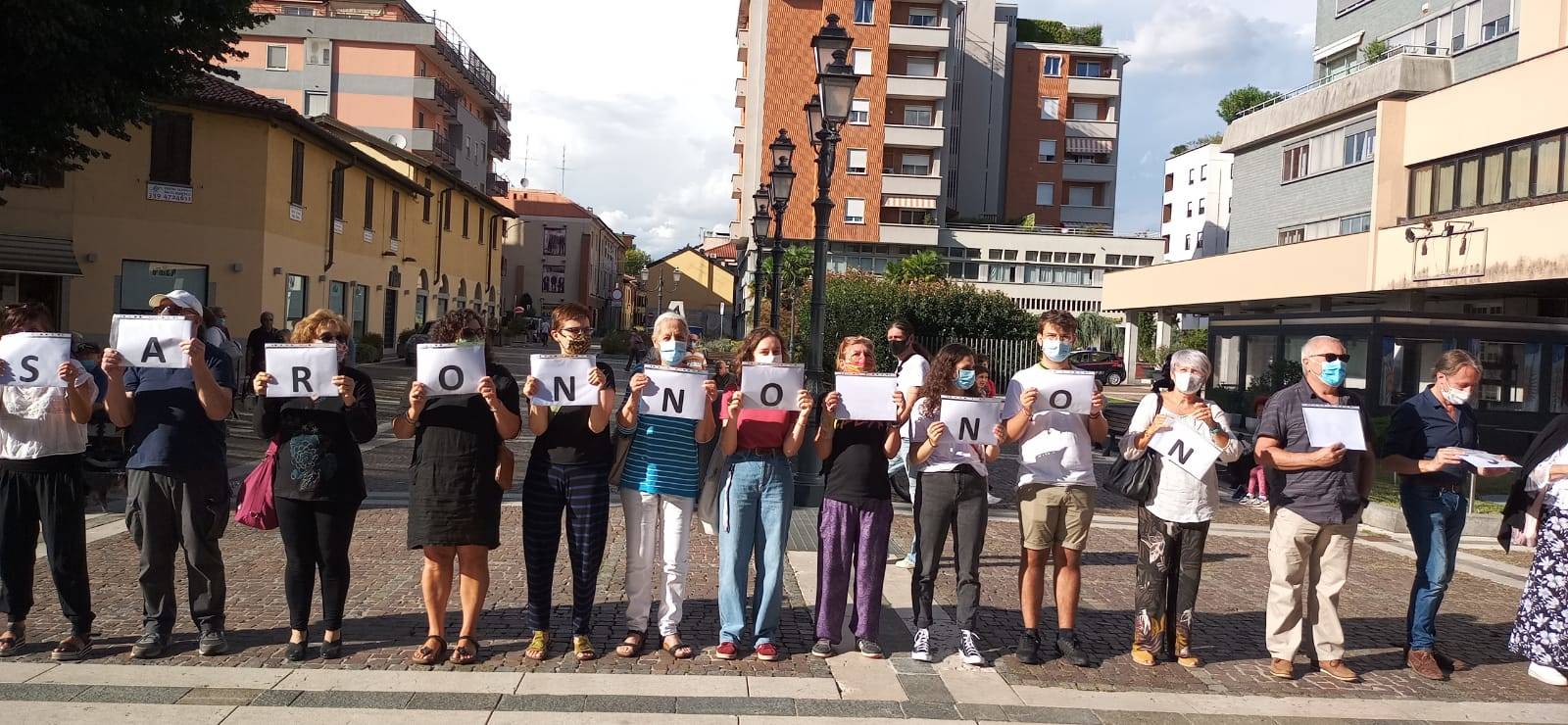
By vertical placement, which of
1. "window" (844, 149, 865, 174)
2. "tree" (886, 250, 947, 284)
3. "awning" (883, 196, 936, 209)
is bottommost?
"tree" (886, 250, 947, 284)

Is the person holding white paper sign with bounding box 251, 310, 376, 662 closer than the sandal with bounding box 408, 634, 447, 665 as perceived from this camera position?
Yes

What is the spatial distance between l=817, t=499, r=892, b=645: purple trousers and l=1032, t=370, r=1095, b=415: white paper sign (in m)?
1.10

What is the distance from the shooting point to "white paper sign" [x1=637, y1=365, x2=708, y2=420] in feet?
19.2

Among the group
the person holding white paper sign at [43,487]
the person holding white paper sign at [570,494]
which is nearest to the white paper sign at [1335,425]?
the person holding white paper sign at [570,494]

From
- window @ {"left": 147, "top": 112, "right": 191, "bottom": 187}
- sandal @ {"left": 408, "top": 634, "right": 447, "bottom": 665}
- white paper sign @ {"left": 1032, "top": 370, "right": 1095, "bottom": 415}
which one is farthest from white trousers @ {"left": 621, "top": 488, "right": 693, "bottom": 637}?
window @ {"left": 147, "top": 112, "right": 191, "bottom": 187}

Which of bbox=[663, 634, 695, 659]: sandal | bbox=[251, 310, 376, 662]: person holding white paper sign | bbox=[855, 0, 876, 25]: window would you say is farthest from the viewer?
bbox=[855, 0, 876, 25]: window

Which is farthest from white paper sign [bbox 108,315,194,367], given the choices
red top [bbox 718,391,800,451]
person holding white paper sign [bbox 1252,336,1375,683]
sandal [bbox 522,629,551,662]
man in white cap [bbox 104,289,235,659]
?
person holding white paper sign [bbox 1252,336,1375,683]

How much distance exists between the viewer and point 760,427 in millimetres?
6027

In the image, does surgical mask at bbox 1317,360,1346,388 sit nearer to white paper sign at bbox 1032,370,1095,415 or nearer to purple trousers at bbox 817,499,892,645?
white paper sign at bbox 1032,370,1095,415

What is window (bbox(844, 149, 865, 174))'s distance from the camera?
54688 mm

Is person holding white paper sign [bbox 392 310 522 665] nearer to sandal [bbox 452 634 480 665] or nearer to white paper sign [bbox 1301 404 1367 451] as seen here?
sandal [bbox 452 634 480 665]

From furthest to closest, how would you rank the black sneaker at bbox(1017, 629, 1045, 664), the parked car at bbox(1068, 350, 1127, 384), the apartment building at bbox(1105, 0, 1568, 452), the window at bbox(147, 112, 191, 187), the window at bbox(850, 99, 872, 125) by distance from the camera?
the window at bbox(850, 99, 872, 125), the parked car at bbox(1068, 350, 1127, 384), the window at bbox(147, 112, 191, 187), the apartment building at bbox(1105, 0, 1568, 452), the black sneaker at bbox(1017, 629, 1045, 664)

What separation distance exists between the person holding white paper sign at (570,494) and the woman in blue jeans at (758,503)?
0.70 metres

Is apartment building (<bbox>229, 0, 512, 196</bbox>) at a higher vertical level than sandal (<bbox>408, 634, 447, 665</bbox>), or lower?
higher
